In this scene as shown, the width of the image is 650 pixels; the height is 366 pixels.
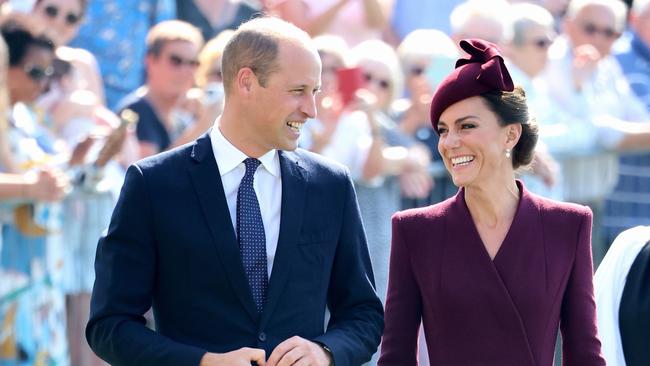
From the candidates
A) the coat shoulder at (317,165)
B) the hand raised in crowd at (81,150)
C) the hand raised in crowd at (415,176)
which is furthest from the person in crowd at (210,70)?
the coat shoulder at (317,165)

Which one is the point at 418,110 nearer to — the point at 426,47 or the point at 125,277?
the point at 426,47

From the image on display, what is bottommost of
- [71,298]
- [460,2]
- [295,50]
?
[71,298]

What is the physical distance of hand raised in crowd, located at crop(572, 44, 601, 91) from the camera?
9.48 meters

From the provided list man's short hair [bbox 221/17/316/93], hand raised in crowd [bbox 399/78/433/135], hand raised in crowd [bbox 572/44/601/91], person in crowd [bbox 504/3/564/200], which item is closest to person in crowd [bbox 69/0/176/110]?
hand raised in crowd [bbox 399/78/433/135]

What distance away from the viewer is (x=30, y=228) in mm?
7309

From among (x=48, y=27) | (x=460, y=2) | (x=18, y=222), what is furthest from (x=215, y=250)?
(x=460, y=2)

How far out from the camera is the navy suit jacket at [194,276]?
458 centimetres

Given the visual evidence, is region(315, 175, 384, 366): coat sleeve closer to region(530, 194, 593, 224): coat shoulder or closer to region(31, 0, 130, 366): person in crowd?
region(530, 194, 593, 224): coat shoulder

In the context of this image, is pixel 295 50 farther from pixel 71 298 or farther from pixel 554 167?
pixel 554 167

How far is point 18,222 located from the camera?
7.27 metres

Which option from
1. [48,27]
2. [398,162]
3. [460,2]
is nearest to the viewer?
[48,27]

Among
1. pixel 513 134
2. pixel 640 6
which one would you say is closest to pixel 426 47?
pixel 640 6

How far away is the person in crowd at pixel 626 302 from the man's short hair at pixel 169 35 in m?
3.62

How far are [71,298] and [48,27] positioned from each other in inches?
56.2
